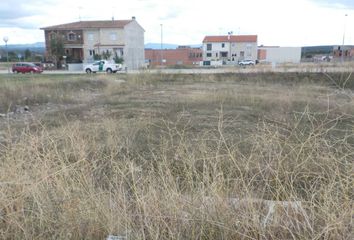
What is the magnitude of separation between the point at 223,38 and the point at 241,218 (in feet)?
309

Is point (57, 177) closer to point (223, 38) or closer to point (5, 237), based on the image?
point (5, 237)

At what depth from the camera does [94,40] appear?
60531mm

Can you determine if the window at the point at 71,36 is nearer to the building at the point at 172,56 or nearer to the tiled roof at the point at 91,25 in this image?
the tiled roof at the point at 91,25

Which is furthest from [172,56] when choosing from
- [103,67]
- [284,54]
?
[103,67]

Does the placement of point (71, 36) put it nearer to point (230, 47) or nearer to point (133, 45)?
point (133, 45)

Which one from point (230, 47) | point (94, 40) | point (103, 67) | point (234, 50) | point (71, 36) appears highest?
point (71, 36)

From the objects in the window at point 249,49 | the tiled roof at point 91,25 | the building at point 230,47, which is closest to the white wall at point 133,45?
the tiled roof at point 91,25

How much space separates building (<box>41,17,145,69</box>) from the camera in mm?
59312

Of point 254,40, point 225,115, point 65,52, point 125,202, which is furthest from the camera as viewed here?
point 254,40

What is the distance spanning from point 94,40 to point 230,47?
43.3 m

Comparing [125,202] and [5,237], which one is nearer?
[5,237]

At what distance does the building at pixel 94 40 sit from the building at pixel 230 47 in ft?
110

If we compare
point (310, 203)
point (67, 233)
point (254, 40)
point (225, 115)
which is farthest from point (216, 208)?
point (254, 40)

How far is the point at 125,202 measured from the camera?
3338 mm
